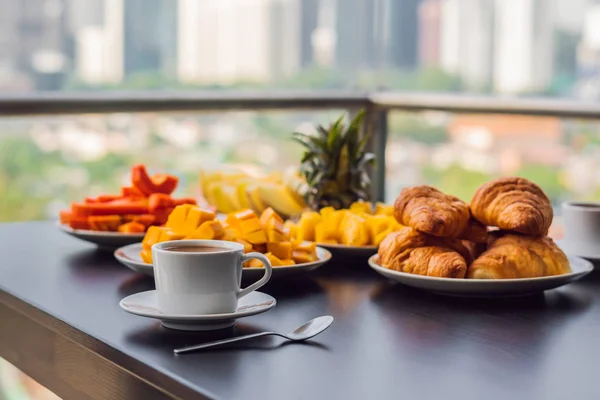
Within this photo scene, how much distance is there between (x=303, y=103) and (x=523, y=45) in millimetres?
2982

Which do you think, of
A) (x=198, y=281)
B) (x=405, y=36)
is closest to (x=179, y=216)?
(x=198, y=281)

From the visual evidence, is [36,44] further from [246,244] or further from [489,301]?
[489,301]

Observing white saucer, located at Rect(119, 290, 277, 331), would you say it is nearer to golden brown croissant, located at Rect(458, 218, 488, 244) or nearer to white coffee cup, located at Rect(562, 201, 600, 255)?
golden brown croissant, located at Rect(458, 218, 488, 244)

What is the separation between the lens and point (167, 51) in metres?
6.98

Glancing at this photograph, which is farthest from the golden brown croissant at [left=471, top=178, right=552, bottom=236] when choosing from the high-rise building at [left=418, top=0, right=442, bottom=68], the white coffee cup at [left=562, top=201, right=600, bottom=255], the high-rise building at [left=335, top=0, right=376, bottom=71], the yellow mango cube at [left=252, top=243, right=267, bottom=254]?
the high-rise building at [left=418, top=0, right=442, bottom=68]

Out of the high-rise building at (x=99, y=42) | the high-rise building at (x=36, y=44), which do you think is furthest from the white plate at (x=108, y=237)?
the high-rise building at (x=36, y=44)

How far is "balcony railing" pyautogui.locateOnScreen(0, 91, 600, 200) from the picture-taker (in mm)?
2498

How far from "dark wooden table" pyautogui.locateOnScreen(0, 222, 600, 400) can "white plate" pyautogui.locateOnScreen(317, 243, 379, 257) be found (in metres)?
0.02

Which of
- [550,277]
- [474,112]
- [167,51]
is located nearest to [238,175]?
[550,277]

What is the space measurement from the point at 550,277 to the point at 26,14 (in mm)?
6292

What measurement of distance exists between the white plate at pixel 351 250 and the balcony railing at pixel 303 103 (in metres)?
1.23

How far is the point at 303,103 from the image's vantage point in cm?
315

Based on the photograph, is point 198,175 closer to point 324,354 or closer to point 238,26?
point 324,354

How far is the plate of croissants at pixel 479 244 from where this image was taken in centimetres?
115
